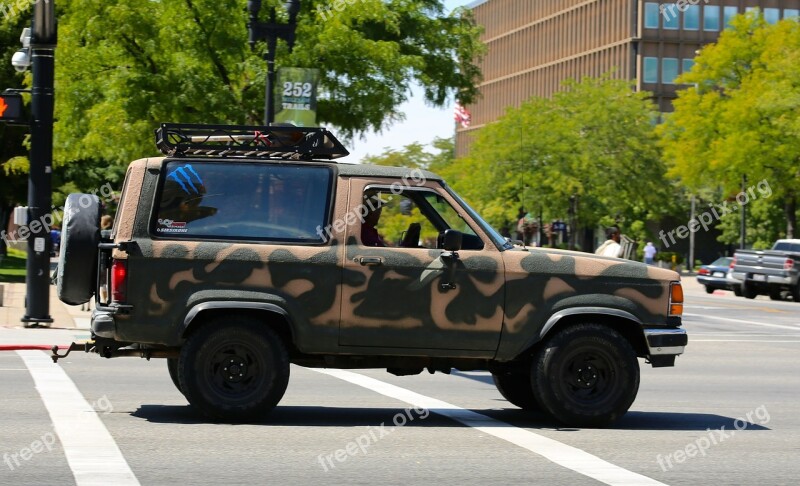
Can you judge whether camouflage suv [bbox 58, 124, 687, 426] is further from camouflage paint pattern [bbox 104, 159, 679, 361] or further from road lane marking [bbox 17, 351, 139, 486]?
road lane marking [bbox 17, 351, 139, 486]

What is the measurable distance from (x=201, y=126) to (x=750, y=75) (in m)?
53.3

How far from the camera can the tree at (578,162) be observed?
74938 mm

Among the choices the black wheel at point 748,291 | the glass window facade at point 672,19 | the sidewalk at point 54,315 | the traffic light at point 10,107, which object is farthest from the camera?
the glass window facade at point 672,19

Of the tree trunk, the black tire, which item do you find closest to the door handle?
the black tire

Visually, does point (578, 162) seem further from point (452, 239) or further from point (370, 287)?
point (452, 239)

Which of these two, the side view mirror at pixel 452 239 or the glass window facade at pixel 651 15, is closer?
the side view mirror at pixel 452 239

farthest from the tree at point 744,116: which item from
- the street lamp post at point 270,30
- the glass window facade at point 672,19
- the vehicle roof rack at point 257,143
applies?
the vehicle roof rack at point 257,143

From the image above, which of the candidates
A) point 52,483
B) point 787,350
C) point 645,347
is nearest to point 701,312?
point 787,350

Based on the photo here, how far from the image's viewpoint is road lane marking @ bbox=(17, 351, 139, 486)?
26.3ft

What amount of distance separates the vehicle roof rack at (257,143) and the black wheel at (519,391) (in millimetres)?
2642

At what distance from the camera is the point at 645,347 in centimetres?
1101

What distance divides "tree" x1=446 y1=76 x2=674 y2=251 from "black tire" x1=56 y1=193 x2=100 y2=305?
2509 inches

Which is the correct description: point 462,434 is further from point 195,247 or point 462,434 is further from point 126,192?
point 126,192

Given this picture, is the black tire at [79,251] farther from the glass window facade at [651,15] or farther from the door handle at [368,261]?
the glass window facade at [651,15]
